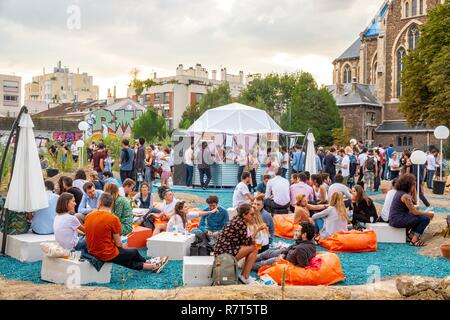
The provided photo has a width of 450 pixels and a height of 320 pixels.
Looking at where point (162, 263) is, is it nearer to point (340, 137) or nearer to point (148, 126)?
point (148, 126)

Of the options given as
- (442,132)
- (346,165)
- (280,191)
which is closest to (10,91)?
(346,165)

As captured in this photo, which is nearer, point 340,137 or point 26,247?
point 26,247

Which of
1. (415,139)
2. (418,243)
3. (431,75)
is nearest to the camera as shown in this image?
(418,243)

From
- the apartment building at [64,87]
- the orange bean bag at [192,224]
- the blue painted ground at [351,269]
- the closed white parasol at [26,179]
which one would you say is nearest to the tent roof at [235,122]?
the orange bean bag at [192,224]

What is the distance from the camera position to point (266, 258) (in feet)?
27.1

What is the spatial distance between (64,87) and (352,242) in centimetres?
9246

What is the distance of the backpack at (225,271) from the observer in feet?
22.3

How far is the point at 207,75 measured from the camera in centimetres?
9362

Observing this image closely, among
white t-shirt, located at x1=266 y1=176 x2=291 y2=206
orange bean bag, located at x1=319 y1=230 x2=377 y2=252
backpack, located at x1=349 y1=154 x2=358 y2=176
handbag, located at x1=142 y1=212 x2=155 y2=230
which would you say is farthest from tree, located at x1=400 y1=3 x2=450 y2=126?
handbag, located at x1=142 y1=212 x2=155 y2=230

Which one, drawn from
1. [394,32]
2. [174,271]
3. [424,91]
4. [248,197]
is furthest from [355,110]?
[174,271]

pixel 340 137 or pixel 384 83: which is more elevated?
pixel 384 83

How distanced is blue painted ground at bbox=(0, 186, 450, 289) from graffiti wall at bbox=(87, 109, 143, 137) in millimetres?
49259

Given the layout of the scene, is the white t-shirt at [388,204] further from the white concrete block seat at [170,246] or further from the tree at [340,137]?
the tree at [340,137]

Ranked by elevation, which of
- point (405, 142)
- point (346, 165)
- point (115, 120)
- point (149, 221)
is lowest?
point (149, 221)
